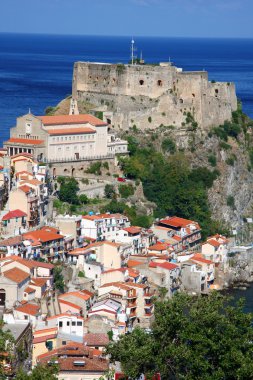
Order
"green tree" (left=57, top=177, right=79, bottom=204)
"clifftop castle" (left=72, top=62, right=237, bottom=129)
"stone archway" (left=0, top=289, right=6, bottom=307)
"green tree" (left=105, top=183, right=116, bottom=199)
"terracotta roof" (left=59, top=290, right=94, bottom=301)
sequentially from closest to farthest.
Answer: "stone archway" (left=0, top=289, right=6, bottom=307)
"terracotta roof" (left=59, top=290, right=94, bottom=301)
"green tree" (left=57, top=177, right=79, bottom=204)
"green tree" (left=105, top=183, right=116, bottom=199)
"clifftop castle" (left=72, top=62, right=237, bottom=129)

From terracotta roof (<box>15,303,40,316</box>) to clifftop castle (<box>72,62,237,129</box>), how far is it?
19.2m

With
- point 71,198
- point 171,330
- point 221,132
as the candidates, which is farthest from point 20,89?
point 171,330

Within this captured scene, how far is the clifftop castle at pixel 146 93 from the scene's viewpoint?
58.8 m

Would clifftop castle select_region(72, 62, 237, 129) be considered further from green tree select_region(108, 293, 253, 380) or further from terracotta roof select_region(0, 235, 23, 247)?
green tree select_region(108, 293, 253, 380)

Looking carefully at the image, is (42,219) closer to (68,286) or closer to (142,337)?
(68,286)

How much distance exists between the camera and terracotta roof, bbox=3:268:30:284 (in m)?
40.8

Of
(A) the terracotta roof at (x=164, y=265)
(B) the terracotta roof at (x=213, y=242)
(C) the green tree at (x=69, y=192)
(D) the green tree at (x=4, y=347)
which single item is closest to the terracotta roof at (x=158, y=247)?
(A) the terracotta roof at (x=164, y=265)

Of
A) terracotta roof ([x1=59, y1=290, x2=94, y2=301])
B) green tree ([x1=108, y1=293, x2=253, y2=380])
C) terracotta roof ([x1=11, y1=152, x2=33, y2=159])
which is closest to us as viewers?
green tree ([x1=108, y1=293, x2=253, y2=380])

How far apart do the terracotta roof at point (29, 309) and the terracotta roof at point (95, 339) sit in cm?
200

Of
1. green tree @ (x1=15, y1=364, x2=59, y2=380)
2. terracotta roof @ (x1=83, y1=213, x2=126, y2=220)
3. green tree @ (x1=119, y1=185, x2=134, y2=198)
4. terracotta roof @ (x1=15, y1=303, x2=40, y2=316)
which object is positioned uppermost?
green tree @ (x1=119, y1=185, x2=134, y2=198)

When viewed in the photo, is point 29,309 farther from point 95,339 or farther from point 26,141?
point 26,141

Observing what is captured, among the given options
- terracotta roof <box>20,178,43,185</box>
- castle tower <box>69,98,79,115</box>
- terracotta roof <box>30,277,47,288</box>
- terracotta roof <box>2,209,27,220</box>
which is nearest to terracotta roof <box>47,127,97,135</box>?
castle tower <box>69,98,79,115</box>

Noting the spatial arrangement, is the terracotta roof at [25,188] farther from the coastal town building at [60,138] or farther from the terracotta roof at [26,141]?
the terracotta roof at [26,141]

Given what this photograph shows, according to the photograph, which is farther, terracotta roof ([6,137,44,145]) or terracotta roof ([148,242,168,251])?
terracotta roof ([6,137,44,145])
